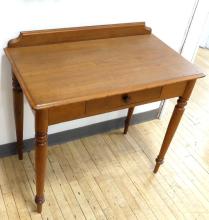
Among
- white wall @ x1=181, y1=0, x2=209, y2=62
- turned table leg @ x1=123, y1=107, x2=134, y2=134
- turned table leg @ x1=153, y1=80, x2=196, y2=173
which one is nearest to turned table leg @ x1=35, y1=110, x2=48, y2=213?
turned table leg @ x1=153, y1=80, x2=196, y2=173

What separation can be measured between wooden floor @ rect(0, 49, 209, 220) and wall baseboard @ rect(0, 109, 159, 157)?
4 cm

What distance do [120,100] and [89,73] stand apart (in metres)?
0.17

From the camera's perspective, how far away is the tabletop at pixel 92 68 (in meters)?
1.17

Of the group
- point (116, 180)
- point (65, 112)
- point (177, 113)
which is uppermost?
point (65, 112)

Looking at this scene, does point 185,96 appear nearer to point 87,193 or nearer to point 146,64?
point 146,64

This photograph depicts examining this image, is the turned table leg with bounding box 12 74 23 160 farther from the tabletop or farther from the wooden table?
the tabletop

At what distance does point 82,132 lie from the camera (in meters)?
1.98

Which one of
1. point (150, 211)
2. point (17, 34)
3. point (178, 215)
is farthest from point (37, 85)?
point (178, 215)

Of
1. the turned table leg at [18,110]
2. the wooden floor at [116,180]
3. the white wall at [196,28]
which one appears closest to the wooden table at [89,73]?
the turned table leg at [18,110]

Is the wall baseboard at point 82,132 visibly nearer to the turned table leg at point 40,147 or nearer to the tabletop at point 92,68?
the turned table leg at point 40,147

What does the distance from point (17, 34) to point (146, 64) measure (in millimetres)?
590

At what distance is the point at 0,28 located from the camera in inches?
53.0

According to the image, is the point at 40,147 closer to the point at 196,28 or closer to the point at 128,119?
the point at 128,119

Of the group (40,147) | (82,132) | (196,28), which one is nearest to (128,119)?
(82,132)
